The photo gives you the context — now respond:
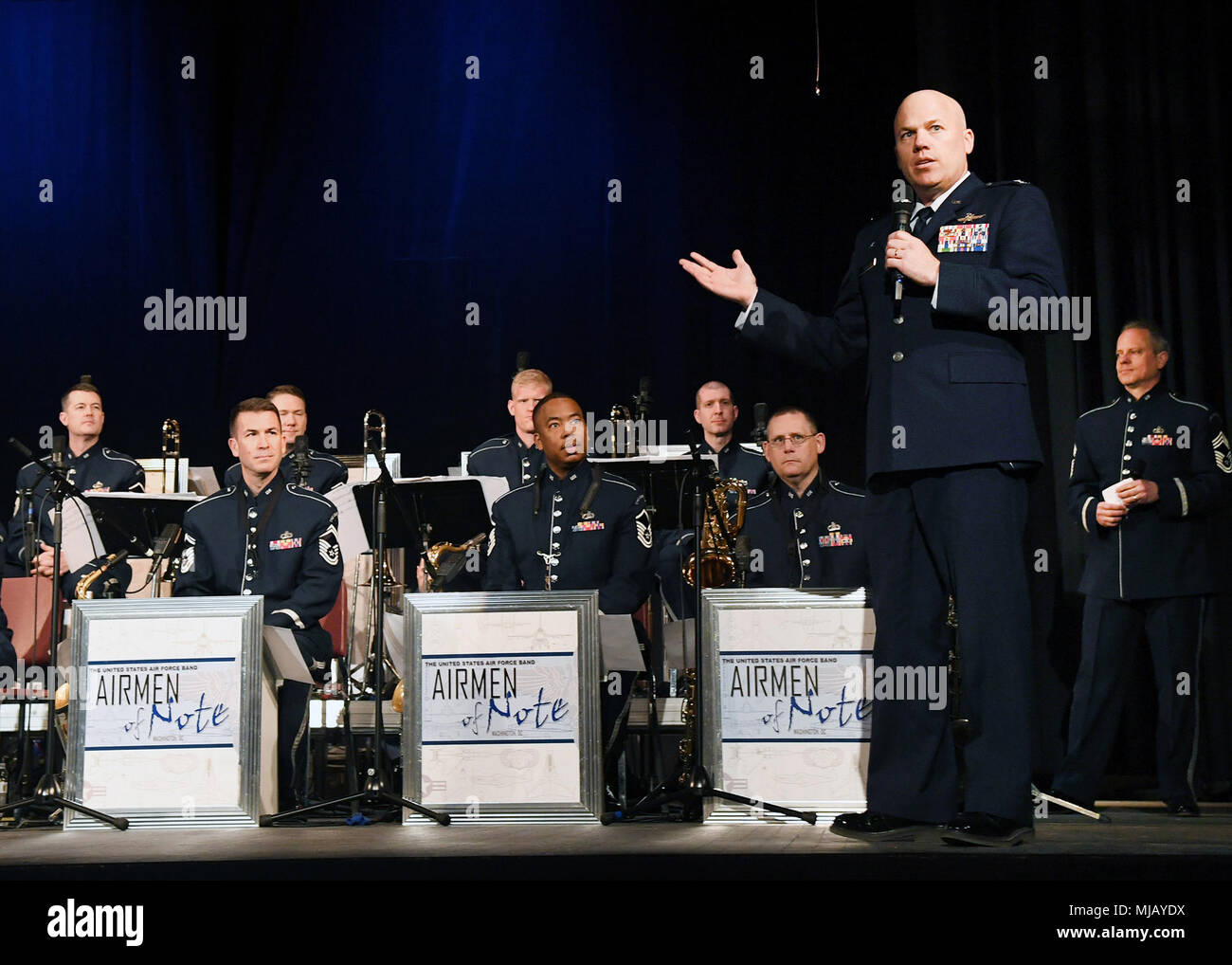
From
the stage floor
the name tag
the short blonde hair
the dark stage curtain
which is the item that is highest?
the dark stage curtain

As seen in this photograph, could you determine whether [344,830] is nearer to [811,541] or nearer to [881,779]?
[881,779]

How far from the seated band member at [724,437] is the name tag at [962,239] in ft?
12.2

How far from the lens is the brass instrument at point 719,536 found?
6.77 metres

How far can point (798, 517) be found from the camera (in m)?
7.32

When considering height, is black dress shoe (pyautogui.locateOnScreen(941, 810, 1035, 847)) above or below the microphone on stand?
below

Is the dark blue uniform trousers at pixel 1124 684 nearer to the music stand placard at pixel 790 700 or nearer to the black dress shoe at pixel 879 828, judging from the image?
the music stand placard at pixel 790 700

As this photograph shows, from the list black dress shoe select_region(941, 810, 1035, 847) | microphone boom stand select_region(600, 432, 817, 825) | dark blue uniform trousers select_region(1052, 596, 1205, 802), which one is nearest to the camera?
black dress shoe select_region(941, 810, 1035, 847)

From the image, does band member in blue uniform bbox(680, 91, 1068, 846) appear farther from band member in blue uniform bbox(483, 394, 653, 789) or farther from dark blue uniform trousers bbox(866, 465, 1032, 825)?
band member in blue uniform bbox(483, 394, 653, 789)

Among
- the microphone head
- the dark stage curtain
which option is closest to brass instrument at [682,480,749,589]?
the dark stage curtain

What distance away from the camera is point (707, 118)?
9.21m

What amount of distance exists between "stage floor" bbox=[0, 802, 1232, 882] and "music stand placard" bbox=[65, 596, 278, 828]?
2.02 feet

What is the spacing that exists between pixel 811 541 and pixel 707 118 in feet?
10.8

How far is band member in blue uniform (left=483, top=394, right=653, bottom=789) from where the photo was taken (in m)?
6.61
